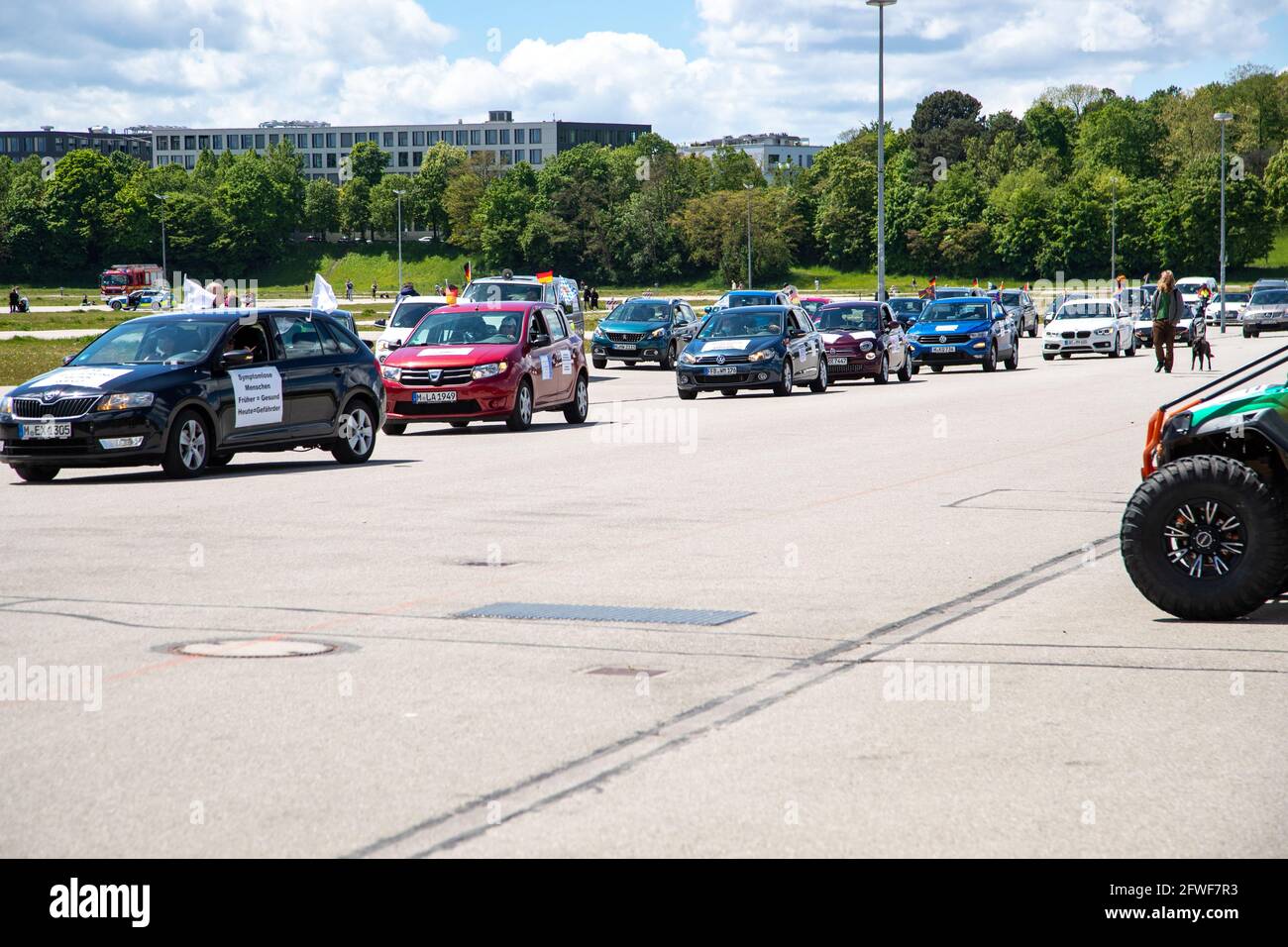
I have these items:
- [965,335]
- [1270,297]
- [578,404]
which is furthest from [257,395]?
[1270,297]

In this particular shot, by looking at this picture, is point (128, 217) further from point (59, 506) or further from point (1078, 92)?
point (59, 506)

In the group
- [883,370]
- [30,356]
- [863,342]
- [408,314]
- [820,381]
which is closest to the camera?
[820,381]

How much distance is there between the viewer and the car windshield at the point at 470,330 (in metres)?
23.0

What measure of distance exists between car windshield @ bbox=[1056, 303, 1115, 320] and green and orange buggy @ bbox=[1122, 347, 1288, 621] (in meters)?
37.4

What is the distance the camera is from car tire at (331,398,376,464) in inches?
726

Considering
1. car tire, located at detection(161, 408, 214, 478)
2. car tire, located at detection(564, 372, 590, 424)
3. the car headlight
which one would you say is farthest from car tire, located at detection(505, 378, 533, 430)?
the car headlight

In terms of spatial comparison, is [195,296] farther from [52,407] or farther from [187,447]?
[52,407]

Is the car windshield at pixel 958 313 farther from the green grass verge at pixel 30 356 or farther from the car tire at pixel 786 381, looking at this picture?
the green grass verge at pixel 30 356

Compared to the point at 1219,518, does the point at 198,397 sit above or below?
above

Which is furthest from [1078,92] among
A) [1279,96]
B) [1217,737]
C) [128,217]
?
[1217,737]

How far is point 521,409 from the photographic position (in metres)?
22.8

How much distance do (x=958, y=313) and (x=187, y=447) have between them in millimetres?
26185

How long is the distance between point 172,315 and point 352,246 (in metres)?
161
